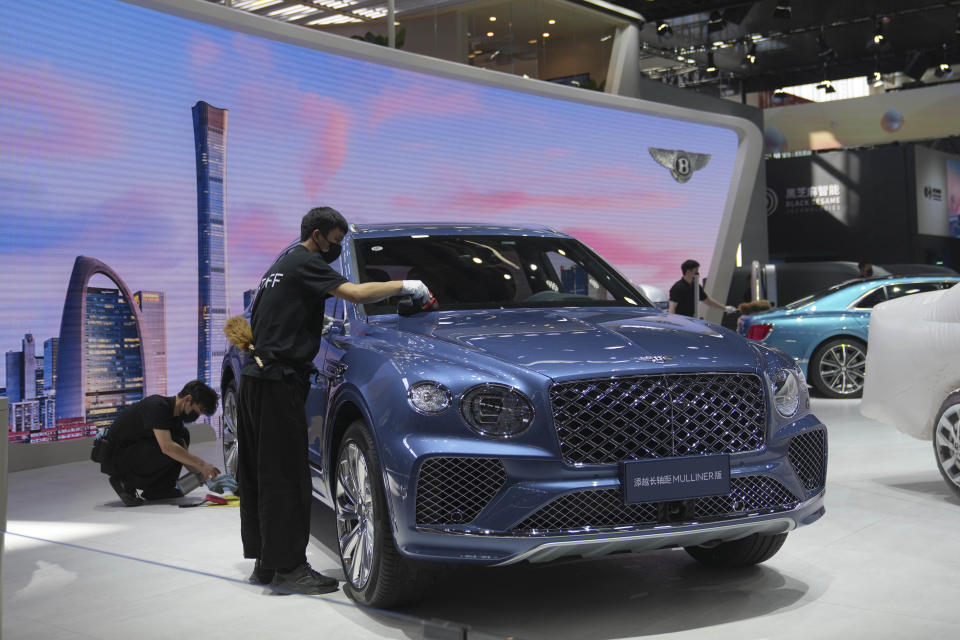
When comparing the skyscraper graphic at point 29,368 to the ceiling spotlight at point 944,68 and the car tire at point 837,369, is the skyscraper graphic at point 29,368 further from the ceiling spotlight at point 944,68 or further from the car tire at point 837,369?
the ceiling spotlight at point 944,68

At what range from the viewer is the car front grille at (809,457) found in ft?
12.6

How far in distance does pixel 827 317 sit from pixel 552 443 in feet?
28.7

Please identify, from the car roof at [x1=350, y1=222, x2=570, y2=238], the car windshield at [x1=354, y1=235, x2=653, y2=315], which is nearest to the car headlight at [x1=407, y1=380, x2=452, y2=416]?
the car windshield at [x1=354, y1=235, x2=653, y2=315]

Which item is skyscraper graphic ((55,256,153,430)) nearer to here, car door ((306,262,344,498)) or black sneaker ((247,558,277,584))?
car door ((306,262,344,498))

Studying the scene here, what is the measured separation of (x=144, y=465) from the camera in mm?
6473

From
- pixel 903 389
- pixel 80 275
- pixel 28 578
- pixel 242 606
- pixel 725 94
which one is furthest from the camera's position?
pixel 725 94

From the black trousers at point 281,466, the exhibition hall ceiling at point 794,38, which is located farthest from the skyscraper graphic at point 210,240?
the exhibition hall ceiling at point 794,38

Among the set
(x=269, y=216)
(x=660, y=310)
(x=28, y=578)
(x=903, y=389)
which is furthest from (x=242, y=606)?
(x=269, y=216)

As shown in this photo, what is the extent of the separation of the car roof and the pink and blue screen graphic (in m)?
4.01

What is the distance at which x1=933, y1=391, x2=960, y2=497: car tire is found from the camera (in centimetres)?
548

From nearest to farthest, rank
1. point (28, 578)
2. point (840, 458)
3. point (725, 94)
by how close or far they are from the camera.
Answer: point (28, 578) → point (840, 458) → point (725, 94)

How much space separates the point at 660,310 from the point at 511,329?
1176mm

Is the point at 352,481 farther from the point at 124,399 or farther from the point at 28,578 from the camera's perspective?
the point at 124,399

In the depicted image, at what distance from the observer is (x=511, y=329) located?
3961 millimetres
